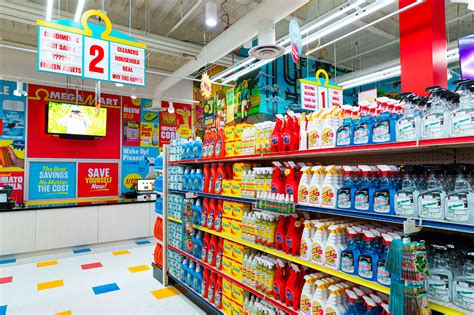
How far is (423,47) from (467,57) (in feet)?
1.80

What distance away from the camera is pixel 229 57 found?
8539mm

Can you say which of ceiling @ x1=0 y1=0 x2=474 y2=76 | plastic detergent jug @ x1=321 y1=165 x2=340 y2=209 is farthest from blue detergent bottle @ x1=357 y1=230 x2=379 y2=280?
ceiling @ x1=0 y1=0 x2=474 y2=76

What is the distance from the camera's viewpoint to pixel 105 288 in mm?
4441

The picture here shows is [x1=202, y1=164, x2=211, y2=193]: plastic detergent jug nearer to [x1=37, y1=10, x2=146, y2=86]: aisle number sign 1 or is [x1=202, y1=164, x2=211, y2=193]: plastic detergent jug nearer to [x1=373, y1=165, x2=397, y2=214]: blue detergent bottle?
[x1=37, y1=10, x2=146, y2=86]: aisle number sign 1

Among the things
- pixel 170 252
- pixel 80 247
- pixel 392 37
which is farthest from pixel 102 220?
pixel 392 37

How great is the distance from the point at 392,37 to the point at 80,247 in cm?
902

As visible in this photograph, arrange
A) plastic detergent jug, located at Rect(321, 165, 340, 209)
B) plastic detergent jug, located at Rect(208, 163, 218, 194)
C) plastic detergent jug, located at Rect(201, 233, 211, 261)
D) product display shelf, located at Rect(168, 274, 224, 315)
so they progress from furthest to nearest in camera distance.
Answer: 1. plastic detergent jug, located at Rect(201, 233, 211, 261)
2. plastic detergent jug, located at Rect(208, 163, 218, 194)
3. product display shelf, located at Rect(168, 274, 224, 315)
4. plastic detergent jug, located at Rect(321, 165, 340, 209)

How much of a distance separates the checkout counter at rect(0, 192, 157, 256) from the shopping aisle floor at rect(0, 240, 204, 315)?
272 mm

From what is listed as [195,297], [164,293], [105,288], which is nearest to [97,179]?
[105,288]

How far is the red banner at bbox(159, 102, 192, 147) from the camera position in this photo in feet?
33.5

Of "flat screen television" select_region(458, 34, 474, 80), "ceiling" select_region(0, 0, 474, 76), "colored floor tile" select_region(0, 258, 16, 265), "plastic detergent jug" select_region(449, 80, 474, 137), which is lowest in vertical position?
"colored floor tile" select_region(0, 258, 16, 265)

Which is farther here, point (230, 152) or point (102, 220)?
point (102, 220)

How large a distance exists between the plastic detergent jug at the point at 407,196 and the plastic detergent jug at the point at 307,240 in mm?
756

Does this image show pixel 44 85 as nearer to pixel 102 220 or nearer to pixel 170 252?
pixel 102 220
